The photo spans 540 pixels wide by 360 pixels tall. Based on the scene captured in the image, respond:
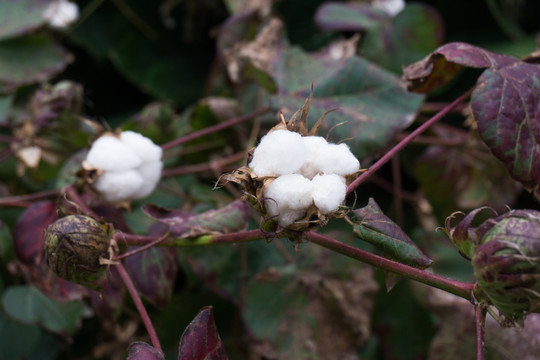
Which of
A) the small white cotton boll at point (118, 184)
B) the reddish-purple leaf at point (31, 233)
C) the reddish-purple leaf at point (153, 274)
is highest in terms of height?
the small white cotton boll at point (118, 184)

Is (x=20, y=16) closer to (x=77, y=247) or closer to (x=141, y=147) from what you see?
(x=141, y=147)

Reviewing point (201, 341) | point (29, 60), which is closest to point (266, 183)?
point (201, 341)

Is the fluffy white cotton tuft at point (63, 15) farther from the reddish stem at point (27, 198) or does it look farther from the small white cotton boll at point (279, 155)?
the small white cotton boll at point (279, 155)

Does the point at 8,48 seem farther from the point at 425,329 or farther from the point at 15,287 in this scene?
the point at 425,329

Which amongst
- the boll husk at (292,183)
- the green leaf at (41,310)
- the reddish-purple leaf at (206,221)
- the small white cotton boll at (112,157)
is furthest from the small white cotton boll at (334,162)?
the green leaf at (41,310)

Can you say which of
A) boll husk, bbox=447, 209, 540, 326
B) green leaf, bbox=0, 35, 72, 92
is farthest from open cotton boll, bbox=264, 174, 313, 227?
green leaf, bbox=0, 35, 72, 92
